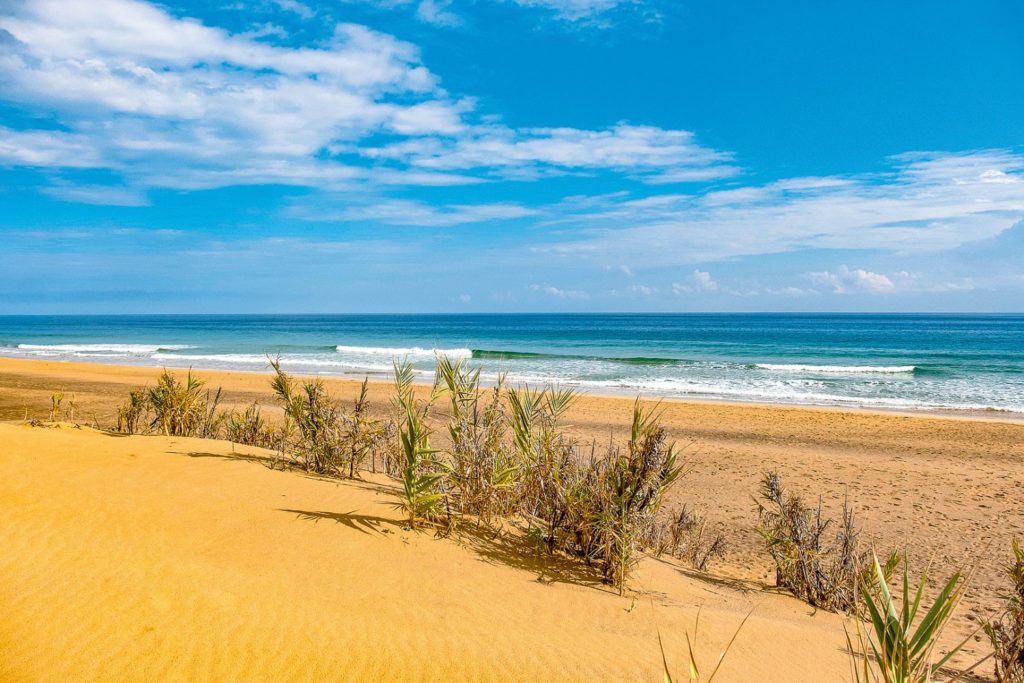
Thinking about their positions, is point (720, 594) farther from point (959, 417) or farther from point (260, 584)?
point (959, 417)

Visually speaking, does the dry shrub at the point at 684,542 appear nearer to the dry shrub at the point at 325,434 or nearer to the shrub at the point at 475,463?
the shrub at the point at 475,463

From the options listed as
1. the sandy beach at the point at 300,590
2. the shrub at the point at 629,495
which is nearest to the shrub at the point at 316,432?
the sandy beach at the point at 300,590

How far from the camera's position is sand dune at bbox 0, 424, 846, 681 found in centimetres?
373

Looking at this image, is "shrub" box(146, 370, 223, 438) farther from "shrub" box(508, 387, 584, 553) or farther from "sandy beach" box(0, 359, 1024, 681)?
"shrub" box(508, 387, 584, 553)

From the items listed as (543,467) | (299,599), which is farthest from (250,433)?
(299,599)

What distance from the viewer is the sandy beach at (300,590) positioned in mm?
3762

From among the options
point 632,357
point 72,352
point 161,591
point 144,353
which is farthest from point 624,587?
point 72,352

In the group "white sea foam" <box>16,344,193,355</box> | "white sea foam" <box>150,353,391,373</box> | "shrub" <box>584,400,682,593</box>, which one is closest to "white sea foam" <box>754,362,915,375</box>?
"white sea foam" <box>150,353,391,373</box>

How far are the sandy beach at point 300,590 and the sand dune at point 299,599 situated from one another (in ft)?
0.05

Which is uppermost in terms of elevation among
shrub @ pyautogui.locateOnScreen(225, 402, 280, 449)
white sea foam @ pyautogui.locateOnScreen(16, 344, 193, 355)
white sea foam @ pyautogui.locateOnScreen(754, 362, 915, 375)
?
white sea foam @ pyautogui.locateOnScreen(754, 362, 915, 375)

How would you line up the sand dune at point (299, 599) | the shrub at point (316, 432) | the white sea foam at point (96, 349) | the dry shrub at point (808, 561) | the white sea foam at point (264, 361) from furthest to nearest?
the white sea foam at point (96, 349) < the white sea foam at point (264, 361) < the shrub at point (316, 432) < the dry shrub at point (808, 561) < the sand dune at point (299, 599)

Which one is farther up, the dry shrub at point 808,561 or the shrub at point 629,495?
the shrub at point 629,495

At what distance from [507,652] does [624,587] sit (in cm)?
160

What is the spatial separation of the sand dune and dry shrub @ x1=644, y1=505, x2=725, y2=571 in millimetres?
579
